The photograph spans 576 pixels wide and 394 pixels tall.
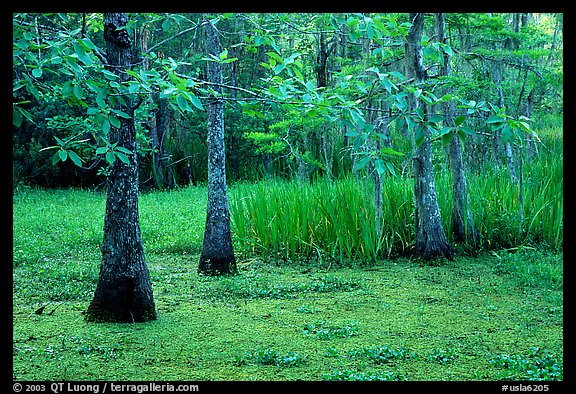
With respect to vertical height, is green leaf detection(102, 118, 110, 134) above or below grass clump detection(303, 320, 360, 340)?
above

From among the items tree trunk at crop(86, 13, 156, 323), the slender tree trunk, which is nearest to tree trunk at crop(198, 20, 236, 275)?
tree trunk at crop(86, 13, 156, 323)

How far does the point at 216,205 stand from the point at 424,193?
1868mm

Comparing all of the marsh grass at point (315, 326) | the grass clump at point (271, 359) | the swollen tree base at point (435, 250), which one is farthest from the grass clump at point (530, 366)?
the swollen tree base at point (435, 250)

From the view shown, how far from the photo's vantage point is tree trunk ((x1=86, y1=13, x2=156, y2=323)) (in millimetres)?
4078

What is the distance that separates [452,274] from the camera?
554 cm

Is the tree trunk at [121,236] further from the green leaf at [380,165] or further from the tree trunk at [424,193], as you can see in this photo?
the tree trunk at [424,193]

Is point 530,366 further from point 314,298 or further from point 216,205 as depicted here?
point 216,205

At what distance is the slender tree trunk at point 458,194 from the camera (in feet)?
20.1

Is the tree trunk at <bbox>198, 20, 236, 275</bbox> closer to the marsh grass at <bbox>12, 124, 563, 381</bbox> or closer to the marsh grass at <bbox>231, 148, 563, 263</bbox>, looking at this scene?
the marsh grass at <bbox>12, 124, 563, 381</bbox>

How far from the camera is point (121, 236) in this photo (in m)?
4.10

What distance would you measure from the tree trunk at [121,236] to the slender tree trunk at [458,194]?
10.5ft

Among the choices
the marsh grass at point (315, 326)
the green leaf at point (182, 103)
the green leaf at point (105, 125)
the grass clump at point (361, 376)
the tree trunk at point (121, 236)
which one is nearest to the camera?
the green leaf at point (182, 103)

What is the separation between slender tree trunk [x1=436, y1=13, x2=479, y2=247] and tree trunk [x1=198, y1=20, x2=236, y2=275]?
84.4 inches
